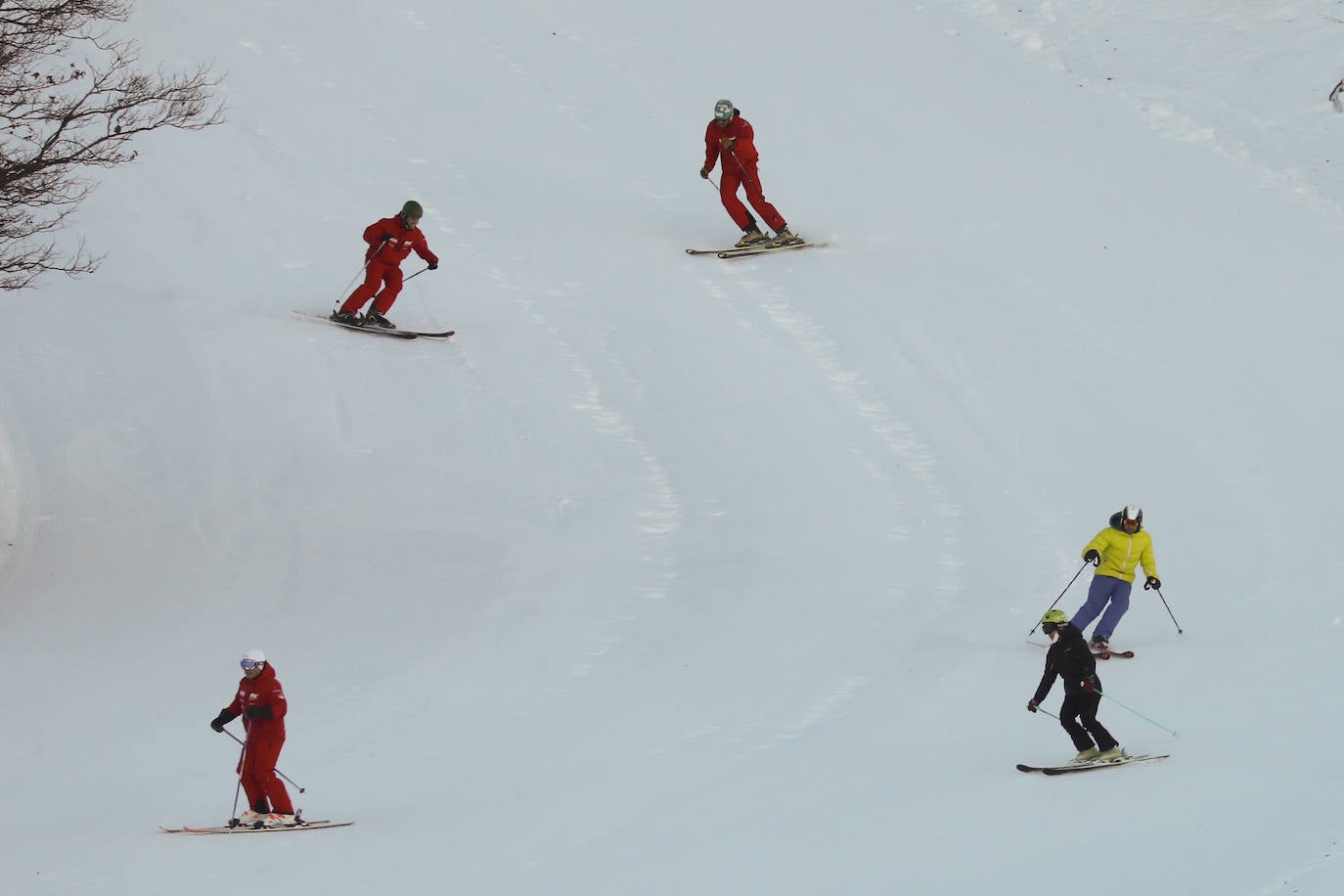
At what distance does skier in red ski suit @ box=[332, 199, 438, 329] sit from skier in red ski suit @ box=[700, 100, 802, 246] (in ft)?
12.1

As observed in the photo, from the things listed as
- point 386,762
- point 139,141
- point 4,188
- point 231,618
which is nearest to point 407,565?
point 231,618

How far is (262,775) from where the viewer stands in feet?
33.4

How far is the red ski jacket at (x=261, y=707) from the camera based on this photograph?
1024 centimetres

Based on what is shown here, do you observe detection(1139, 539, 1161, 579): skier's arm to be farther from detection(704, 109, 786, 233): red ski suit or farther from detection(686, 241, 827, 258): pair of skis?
detection(686, 241, 827, 258): pair of skis

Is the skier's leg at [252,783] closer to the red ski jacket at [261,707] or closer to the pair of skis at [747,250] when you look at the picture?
the red ski jacket at [261,707]

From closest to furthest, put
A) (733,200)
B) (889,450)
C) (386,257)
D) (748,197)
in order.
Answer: (889,450) < (386,257) < (748,197) < (733,200)

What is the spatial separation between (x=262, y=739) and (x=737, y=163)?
1071 cm

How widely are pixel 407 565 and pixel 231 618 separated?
1498 mm

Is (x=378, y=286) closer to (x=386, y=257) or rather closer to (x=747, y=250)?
(x=386, y=257)

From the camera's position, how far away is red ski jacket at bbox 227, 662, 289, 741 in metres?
10.2

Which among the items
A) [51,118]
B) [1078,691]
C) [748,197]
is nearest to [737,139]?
[748,197]

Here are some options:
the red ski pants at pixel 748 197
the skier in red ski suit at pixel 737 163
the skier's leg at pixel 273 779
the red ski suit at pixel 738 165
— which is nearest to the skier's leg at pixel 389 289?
the skier in red ski suit at pixel 737 163

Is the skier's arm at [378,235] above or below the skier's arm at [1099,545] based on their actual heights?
above

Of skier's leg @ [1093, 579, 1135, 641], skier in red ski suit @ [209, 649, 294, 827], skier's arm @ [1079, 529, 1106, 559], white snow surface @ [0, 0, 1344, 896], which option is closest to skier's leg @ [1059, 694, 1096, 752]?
white snow surface @ [0, 0, 1344, 896]
